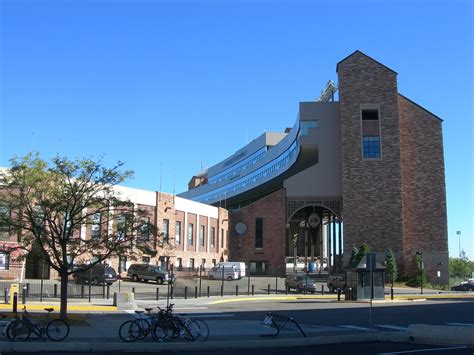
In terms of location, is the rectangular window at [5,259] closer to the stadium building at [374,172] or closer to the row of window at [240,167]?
the stadium building at [374,172]

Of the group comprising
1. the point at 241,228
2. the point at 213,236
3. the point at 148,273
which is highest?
the point at 241,228

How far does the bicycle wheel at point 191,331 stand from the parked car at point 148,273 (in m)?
34.4

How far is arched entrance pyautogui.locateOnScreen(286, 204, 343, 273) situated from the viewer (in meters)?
76.8

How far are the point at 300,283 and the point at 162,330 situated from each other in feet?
106

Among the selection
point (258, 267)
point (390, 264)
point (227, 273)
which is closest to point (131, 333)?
point (227, 273)

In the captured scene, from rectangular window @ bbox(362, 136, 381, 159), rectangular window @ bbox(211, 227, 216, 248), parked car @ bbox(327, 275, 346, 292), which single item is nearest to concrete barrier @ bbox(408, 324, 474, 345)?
parked car @ bbox(327, 275, 346, 292)

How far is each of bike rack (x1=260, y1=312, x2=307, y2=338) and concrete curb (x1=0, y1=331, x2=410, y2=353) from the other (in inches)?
28.6

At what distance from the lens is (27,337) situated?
1395 cm

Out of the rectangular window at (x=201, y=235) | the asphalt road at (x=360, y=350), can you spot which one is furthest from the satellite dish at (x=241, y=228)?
the asphalt road at (x=360, y=350)

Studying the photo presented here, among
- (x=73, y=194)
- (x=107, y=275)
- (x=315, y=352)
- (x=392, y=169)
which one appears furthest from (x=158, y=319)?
(x=392, y=169)

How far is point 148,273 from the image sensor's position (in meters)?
50.2

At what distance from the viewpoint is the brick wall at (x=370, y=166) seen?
63125 mm

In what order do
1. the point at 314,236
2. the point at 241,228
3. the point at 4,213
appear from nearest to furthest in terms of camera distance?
the point at 4,213 < the point at 241,228 < the point at 314,236

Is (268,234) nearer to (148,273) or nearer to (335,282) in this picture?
(335,282)
